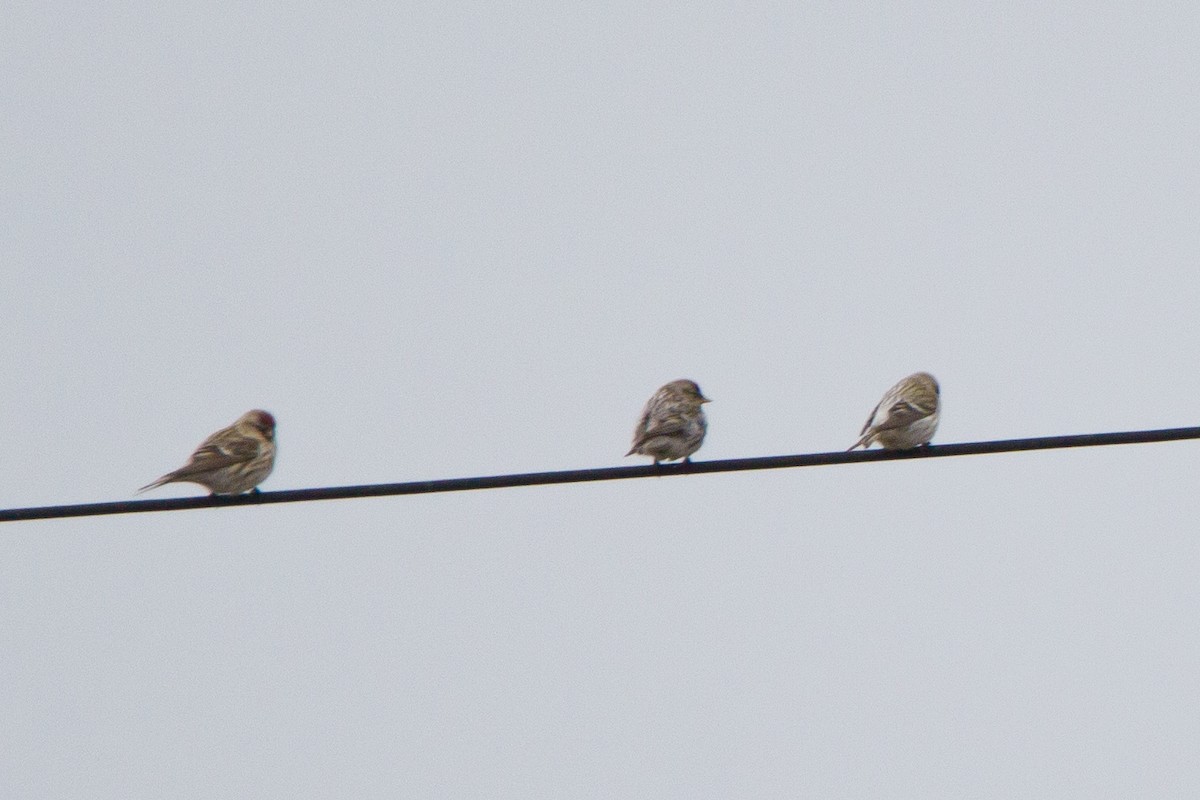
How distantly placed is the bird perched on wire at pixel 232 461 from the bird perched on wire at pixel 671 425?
8.09 ft

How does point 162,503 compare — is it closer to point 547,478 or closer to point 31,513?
point 31,513

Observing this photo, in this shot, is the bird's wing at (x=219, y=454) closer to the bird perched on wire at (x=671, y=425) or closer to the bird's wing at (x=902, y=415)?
the bird perched on wire at (x=671, y=425)

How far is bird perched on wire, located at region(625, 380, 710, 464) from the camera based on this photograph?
13.9 meters

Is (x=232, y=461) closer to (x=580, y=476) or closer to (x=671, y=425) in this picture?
(x=671, y=425)

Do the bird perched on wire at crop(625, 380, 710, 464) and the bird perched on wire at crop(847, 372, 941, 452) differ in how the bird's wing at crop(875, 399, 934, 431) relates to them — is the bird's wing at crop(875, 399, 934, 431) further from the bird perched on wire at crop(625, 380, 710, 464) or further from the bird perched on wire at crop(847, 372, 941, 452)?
the bird perched on wire at crop(625, 380, 710, 464)

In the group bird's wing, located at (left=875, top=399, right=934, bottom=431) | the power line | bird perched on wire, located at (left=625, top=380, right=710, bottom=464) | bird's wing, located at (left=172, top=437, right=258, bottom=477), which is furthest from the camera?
bird perched on wire, located at (left=625, top=380, right=710, bottom=464)

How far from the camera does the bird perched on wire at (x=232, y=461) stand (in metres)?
12.7

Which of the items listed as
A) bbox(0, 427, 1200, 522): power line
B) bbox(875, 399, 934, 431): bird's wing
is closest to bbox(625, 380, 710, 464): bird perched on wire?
bbox(875, 399, 934, 431): bird's wing

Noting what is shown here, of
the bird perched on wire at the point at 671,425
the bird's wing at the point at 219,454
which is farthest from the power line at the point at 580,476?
the bird perched on wire at the point at 671,425

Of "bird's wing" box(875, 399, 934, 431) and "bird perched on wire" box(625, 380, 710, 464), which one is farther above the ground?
"bird's wing" box(875, 399, 934, 431)

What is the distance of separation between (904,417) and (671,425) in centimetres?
160

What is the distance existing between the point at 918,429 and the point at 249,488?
4482mm

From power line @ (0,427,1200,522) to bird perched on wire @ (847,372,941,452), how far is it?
4192 mm

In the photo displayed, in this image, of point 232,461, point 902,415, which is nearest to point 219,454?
point 232,461
